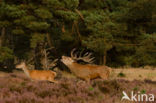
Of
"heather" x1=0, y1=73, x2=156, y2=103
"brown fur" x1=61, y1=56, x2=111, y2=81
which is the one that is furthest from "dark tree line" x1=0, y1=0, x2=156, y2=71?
"heather" x1=0, y1=73, x2=156, y2=103

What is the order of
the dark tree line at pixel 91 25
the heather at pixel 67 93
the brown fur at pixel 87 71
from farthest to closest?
the dark tree line at pixel 91 25, the brown fur at pixel 87 71, the heather at pixel 67 93

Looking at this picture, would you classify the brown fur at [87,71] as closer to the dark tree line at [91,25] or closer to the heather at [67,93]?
the heather at [67,93]

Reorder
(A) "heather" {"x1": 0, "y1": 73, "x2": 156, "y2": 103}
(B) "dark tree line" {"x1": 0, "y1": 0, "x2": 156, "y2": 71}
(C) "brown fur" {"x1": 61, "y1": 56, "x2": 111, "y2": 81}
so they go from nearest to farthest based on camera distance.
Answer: (A) "heather" {"x1": 0, "y1": 73, "x2": 156, "y2": 103}, (C) "brown fur" {"x1": 61, "y1": 56, "x2": 111, "y2": 81}, (B) "dark tree line" {"x1": 0, "y1": 0, "x2": 156, "y2": 71}

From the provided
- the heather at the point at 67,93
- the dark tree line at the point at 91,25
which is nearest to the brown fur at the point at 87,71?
the heather at the point at 67,93

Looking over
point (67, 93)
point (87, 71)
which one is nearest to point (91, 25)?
point (87, 71)

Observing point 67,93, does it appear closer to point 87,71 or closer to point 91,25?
point 87,71

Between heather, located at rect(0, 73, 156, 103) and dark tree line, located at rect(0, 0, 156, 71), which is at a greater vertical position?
dark tree line, located at rect(0, 0, 156, 71)

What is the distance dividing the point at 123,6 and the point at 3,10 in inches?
347

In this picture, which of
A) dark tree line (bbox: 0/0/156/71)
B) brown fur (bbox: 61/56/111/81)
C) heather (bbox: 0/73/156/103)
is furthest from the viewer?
dark tree line (bbox: 0/0/156/71)

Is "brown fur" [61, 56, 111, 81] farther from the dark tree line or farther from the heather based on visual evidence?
the dark tree line

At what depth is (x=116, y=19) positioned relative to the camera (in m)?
19.4

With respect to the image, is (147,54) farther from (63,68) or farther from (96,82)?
(63,68)

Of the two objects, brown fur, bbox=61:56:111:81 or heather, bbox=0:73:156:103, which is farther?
brown fur, bbox=61:56:111:81

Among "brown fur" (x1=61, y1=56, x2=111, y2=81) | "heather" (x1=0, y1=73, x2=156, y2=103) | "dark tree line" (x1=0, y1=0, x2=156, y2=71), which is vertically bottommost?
"heather" (x1=0, y1=73, x2=156, y2=103)
